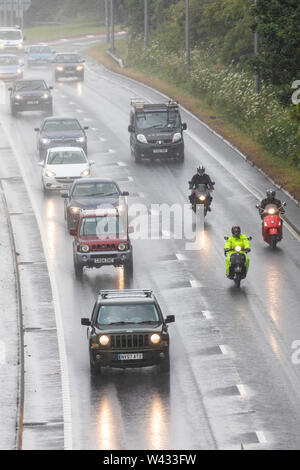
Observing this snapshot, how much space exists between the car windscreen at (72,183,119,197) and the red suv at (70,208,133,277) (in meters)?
5.36

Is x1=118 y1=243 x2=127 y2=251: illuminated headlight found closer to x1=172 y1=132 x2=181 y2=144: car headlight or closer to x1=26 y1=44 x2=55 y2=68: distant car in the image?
x1=172 y1=132 x2=181 y2=144: car headlight

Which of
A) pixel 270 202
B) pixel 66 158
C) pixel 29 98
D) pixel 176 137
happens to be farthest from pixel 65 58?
pixel 270 202

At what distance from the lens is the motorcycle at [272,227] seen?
114ft

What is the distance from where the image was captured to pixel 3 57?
8150cm

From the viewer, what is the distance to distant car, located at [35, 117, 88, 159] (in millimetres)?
50562

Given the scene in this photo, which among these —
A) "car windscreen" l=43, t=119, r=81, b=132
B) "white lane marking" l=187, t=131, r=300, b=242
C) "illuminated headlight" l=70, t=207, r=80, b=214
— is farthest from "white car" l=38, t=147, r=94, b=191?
"illuminated headlight" l=70, t=207, r=80, b=214

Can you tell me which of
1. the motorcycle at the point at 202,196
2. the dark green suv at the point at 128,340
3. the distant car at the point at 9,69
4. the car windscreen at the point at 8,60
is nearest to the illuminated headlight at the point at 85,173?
the motorcycle at the point at 202,196

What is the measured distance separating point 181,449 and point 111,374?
4738 mm

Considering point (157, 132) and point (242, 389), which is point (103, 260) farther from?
point (157, 132)

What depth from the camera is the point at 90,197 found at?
37.4 m

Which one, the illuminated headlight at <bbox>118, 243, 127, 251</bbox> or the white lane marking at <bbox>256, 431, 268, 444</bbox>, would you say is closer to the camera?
the white lane marking at <bbox>256, 431, 268, 444</bbox>

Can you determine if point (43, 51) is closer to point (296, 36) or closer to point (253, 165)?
point (253, 165)

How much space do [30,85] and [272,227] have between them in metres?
32.6

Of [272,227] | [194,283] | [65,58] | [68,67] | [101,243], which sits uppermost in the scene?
[101,243]
